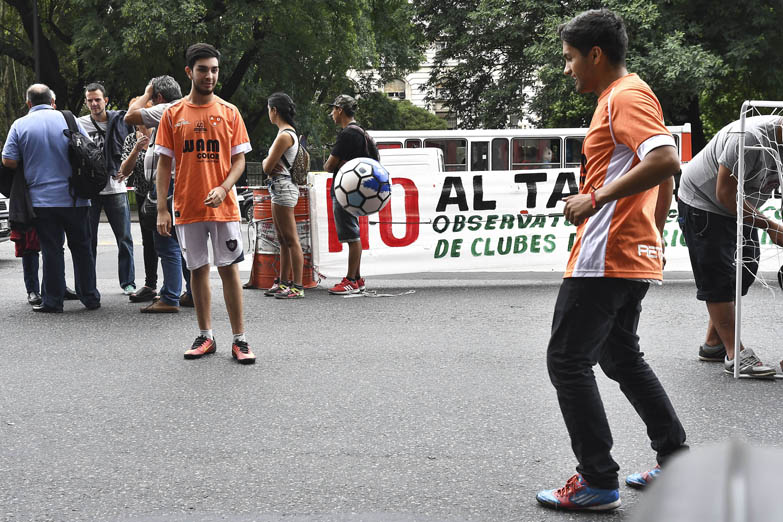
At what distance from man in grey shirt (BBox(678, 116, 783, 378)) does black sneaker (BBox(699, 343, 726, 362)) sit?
0.73 feet

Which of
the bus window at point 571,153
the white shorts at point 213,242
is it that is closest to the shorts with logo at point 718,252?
the white shorts at point 213,242

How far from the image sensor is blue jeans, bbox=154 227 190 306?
7973 millimetres

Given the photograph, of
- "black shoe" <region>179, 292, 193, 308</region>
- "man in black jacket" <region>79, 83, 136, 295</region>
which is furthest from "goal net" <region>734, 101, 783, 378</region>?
"man in black jacket" <region>79, 83, 136, 295</region>

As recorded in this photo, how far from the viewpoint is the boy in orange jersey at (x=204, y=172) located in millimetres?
5871

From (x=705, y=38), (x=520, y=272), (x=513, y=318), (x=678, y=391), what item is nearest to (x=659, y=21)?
(x=705, y=38)

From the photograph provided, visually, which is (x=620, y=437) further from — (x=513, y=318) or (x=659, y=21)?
(x=659, y=21)

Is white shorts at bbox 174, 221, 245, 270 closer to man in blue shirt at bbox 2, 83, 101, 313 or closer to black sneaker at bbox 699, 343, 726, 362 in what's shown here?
man in blue shirt at bbox 2, 83, 101, 313

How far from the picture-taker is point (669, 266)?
10352mm

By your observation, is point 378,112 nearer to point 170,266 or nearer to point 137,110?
point 170,266

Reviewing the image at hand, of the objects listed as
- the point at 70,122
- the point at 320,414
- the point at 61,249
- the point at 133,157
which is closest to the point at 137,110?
the point at 133,157

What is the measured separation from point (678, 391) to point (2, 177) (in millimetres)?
5976

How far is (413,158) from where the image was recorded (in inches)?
826

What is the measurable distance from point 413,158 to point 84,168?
13503 mm

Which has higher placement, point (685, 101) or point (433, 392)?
point (685, 101)
